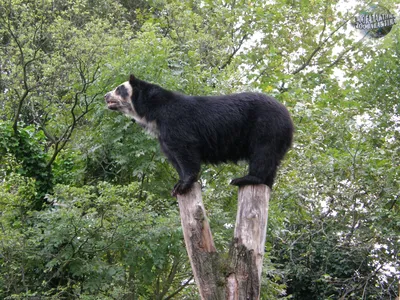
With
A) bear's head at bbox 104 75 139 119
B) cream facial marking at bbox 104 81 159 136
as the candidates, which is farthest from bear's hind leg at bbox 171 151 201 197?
bear's head at bbox 104 75 139 119

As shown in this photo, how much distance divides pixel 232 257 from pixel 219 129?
1.61 meters


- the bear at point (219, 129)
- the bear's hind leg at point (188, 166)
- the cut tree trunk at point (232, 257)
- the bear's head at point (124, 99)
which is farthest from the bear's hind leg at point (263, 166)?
the bear's head at point (124, 99)

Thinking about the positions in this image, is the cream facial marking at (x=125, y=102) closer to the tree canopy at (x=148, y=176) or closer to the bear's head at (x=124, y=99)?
the bear's head at (x=124, y=99)

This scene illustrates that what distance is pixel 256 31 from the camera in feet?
49.3

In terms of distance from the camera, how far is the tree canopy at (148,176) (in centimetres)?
798

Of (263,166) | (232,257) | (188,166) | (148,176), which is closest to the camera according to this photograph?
(232,257)

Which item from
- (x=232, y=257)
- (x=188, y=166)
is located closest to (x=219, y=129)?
(x=188, y=166)

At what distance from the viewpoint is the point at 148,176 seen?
360 inches

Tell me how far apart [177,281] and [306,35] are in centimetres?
956

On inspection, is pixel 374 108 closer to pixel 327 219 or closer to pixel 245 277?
pixel 327 219

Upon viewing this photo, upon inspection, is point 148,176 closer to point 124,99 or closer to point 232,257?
point 124,99

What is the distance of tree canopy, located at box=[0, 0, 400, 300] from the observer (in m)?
7.98

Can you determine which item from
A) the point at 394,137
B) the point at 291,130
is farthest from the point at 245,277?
the point at 394,137

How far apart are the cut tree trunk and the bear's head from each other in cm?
213
